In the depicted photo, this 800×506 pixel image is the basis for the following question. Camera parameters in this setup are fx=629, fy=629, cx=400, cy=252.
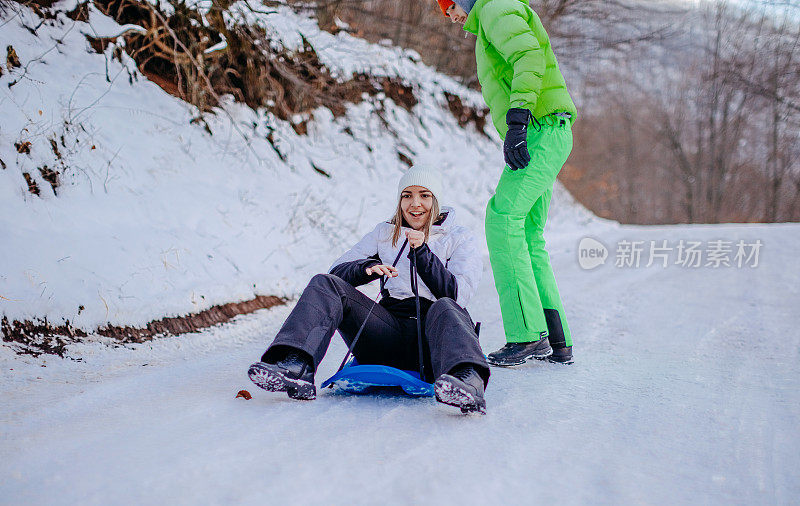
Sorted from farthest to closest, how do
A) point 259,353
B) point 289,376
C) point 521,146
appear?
point 259,353
point 521,146
point 289,376

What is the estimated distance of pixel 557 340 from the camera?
9.80 feet

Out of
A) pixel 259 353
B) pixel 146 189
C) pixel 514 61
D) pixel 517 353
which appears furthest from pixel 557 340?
pixel 146 189

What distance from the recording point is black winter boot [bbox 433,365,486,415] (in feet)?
6.38

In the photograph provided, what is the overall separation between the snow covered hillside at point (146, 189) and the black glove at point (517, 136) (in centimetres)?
187

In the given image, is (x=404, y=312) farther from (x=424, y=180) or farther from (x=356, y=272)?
(x=424, y=180)

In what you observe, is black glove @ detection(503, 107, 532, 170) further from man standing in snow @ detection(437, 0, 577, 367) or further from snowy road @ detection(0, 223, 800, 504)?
snowy road @ detection(0, 223, 800, 504)

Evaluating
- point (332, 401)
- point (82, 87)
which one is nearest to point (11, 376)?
point (332, 401)

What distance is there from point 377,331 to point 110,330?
138 centimetres

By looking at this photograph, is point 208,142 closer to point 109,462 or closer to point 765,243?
point 109,462

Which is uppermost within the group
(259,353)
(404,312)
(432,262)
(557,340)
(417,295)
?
(432,262)

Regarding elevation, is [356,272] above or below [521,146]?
below

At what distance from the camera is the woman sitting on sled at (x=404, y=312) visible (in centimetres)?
209

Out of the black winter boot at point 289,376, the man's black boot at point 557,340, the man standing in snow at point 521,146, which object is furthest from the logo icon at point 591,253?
the black winter boot at point 289,376

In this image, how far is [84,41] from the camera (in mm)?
4652
